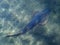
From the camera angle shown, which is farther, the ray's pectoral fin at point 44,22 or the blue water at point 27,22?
the ray's pectoral fin at point 44,22

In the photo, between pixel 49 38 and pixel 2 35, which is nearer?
pixel 49 38

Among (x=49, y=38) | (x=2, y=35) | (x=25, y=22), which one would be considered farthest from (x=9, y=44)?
(x=49, y=38)

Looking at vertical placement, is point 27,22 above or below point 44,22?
above

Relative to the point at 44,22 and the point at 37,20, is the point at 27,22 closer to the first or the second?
the point at 37,20

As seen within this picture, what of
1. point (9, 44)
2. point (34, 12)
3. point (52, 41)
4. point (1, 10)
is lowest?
point (52, 41)

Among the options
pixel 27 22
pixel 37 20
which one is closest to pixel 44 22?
pixel 37 20

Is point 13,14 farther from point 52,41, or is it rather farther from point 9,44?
point 52,41

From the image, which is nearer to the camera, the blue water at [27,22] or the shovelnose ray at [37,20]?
the blue water at [27,22]

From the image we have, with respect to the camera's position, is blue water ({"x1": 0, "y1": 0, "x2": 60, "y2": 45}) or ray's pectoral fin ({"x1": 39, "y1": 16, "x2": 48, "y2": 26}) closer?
blue water ({"x1": 0, "y1": 0, "x2": 60, "y2": 45})
